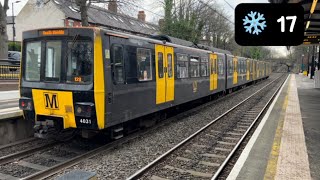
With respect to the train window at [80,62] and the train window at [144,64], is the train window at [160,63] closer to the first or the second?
the train window at [144,64]

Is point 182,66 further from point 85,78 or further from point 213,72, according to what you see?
point 85,78

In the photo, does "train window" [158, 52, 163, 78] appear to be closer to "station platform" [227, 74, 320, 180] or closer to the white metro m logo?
"station platform" [227, 74, 320, 180]

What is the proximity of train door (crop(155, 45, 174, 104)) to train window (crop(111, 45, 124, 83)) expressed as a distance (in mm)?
2195

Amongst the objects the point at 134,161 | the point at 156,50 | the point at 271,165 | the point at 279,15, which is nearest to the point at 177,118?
the point at 156,50

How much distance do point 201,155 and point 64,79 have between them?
12.0ft

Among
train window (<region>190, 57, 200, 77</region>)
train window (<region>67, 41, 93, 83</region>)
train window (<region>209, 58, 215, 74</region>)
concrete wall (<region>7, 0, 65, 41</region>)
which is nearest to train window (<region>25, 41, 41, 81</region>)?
train window (<region>67, 41, 93, 83</region>)

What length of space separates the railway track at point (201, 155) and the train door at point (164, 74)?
1625 mm

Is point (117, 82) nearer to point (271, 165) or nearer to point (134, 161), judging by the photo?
point (134, 161)

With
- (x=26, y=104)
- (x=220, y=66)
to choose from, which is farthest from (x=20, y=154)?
(x=220, y=66)

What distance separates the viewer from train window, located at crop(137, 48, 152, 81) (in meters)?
9.47

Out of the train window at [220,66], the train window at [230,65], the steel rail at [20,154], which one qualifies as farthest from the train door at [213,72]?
the steel rail at [20,154]

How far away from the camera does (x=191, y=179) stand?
6.55 m

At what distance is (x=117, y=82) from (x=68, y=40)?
149 cm

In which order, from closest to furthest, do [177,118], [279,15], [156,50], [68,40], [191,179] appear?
[279,15]
[191,179]
[68,40]
[156,50]
[177,118]
